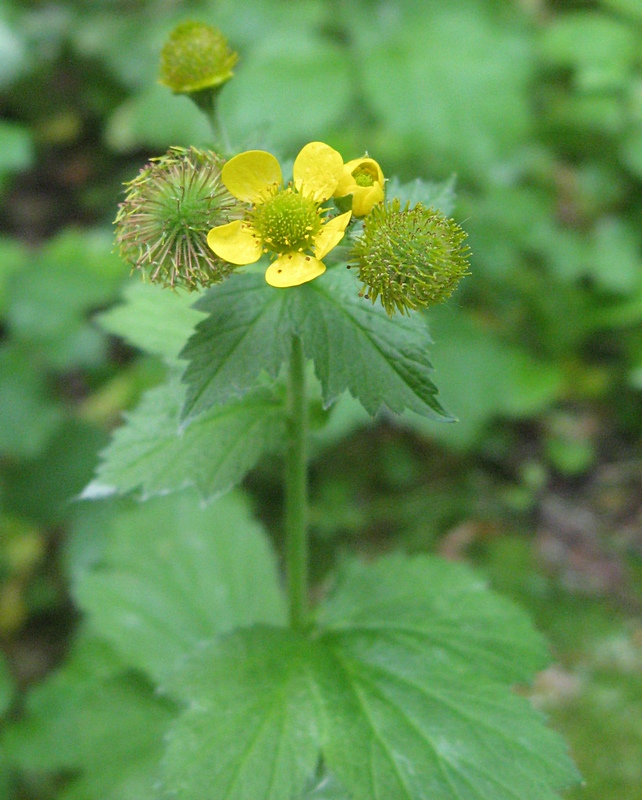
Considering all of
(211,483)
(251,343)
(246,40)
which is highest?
(246,40)

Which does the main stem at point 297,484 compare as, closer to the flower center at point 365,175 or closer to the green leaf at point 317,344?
the green leaf at point 317,344

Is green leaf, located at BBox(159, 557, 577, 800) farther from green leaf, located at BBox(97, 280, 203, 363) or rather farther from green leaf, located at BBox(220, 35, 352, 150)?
green leaf, located at BBox(220, 35, 352, 150)

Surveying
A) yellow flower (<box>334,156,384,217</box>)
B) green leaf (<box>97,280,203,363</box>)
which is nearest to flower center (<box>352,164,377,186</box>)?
yellow flower (<box>334,156,384,217</box>)

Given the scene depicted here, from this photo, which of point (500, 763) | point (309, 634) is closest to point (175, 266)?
point (309, 634)

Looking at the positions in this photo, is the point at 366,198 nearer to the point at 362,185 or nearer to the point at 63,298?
the point at 362,185

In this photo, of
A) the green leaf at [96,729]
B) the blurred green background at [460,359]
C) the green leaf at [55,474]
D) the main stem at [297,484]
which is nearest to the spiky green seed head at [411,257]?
the main stem at [297,484]

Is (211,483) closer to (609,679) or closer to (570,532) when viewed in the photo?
(609,679)
